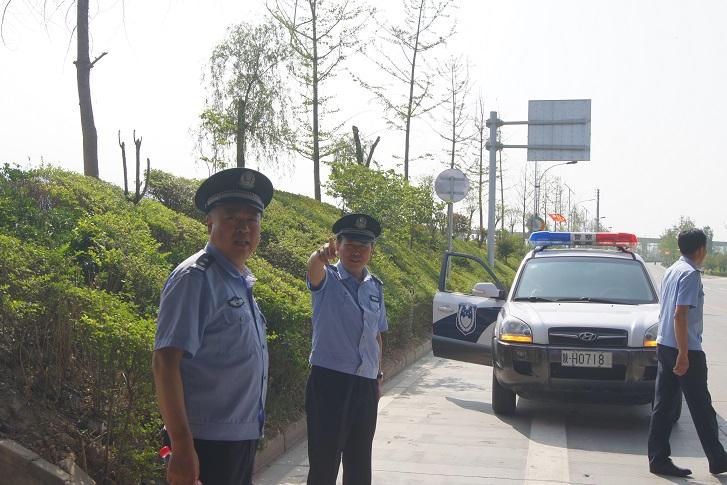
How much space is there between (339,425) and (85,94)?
635 centimetres

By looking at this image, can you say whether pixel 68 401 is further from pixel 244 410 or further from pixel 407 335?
pixel 407 335

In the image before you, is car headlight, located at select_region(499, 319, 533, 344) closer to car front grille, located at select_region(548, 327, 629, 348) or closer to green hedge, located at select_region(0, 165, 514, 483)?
car front grille, located at select_region(548, 327, 629, 348)

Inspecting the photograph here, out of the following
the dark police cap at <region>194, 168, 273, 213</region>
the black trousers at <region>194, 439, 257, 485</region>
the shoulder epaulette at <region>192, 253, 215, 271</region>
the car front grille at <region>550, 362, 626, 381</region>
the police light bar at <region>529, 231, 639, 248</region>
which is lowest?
the car front grille at <region>550, 362, 626, 381</region>

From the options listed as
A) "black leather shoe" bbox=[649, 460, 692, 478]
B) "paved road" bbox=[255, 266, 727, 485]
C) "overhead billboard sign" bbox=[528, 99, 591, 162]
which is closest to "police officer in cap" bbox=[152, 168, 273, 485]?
"paved road" bbox=[255, 266, 727, 485]

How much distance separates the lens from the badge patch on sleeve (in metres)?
2.88

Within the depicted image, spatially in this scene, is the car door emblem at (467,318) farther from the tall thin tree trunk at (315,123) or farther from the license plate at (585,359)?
the tall thin tree trunk at (315,123)

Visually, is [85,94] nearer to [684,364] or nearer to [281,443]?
[281,443]

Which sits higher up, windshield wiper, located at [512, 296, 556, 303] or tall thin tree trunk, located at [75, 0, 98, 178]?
tall thin tree trunk, located at [75, 0, 98, 178]

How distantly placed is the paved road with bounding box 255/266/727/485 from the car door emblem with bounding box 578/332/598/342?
83 cm

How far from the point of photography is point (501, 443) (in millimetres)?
6652

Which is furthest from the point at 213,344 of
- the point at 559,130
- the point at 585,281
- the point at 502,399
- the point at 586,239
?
the point at 559,130

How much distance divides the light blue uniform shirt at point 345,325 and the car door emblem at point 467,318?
13.1 feet

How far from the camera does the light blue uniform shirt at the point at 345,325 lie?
4.29m

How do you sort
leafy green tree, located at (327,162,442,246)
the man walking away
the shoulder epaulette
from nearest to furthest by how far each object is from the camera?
the shoulder epaulette < the man walking away < leafy green tree, located at (327,162,442,246)
